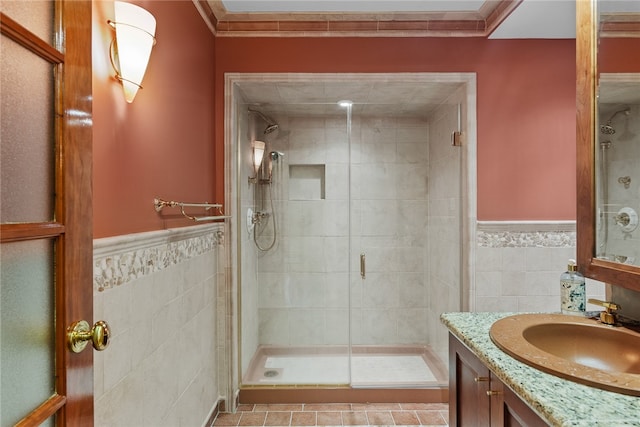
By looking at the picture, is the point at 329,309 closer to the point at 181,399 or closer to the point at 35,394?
the point at 181,399

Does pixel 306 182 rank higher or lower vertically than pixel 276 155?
lower

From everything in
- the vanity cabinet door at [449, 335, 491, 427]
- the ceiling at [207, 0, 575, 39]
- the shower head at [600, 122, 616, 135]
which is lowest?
the vanity cabinet door at [449, 335, 491, 427]

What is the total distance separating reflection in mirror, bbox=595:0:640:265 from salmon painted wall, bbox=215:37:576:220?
1.14 meters

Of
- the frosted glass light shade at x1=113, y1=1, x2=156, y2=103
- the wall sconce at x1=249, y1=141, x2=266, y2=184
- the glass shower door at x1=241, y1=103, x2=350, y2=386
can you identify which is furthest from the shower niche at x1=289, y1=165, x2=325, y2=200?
the frosted glass light shade at x1=113, y1=1, x2=156, y2=103

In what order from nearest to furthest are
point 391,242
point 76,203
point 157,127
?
point 76,203 < point 157,127 < point 391,242

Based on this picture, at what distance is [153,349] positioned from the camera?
152 centimetres

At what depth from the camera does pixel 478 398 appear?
1231 mm

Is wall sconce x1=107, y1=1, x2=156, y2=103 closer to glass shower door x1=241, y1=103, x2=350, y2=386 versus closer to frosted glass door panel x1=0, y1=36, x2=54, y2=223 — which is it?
frosted glass door panel x1=0, y1=36, x2=54, y2=223

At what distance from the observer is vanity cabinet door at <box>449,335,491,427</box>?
1.18 m

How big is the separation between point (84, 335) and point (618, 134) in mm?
1676

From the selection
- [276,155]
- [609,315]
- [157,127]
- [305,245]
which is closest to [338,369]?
[305,245]

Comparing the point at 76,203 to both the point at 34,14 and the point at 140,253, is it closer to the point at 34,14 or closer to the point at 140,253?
the point at 34,14

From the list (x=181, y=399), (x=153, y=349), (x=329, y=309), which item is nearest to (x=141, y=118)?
(x=153, y=349)

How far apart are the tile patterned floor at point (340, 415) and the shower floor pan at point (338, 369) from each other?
14cm
